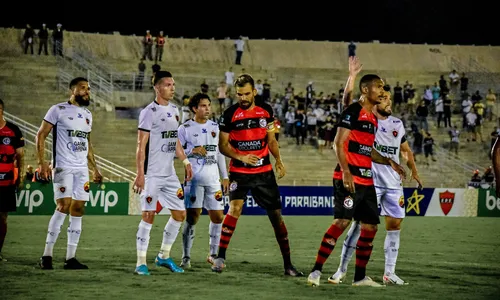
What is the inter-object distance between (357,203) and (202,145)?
3.40 metres

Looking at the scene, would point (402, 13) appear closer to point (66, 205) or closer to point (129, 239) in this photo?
point (129, 239)

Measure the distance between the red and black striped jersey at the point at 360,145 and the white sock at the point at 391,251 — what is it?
109cm

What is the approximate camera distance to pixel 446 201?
31516 mm

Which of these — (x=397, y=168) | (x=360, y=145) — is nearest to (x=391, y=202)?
(x=397, y=168)

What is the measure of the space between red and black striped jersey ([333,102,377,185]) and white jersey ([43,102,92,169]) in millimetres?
3717

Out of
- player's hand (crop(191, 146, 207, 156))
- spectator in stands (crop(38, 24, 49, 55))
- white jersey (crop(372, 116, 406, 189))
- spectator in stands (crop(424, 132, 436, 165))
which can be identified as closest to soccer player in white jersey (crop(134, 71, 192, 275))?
player's hand (crop(191, 146, 207, 156))

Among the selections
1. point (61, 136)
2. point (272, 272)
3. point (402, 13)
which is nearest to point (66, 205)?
point (61, 136)

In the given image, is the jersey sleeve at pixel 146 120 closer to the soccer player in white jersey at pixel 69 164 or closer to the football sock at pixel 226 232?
the soccer player in white jersey at pixel 69 164

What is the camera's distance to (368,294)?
10281 mm

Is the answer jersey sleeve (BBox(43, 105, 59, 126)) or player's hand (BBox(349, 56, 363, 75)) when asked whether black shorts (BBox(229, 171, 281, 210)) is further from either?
jersey sleeve (BBox(43, 105, 59, 126))

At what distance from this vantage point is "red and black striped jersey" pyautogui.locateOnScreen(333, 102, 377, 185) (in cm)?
1099

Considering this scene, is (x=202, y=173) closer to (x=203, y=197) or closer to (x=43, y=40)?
(x=203, y=197)

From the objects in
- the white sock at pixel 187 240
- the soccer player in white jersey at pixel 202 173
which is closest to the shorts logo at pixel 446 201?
the soccer player in white jersey at pixel 202 173

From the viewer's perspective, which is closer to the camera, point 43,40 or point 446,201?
point 446,201
